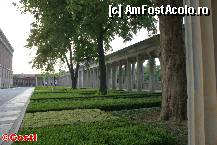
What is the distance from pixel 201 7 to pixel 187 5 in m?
0.18

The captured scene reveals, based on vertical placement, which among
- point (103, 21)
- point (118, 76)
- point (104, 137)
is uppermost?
point (103, 21)

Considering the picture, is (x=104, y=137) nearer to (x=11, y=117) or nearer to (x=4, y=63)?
(x=11, y=117)

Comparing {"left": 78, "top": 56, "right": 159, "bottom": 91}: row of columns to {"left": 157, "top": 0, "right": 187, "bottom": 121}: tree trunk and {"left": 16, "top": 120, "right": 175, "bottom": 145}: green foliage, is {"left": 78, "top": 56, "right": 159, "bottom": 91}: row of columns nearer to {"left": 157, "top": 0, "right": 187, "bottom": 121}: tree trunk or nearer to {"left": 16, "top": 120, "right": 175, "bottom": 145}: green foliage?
{"left": 157, "top": 0, "right": 187, "bottom": 121}: tree trunk

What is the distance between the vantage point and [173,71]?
10.2 metres

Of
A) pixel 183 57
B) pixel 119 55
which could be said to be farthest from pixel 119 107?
pixel 119 55

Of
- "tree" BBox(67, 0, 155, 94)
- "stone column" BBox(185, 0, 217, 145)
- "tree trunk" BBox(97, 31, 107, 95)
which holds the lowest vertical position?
"stone column" BBox(185, 0, 217, 145)

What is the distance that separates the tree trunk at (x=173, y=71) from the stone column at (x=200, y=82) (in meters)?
6.23

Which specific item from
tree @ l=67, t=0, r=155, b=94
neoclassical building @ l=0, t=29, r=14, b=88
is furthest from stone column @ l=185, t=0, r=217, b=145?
neoclassical building @ l=0, t=29, r=14, b=88

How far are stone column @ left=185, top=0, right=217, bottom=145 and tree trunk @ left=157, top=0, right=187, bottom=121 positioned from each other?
245 inches

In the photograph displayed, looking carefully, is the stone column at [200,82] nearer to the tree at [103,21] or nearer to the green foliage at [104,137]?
the green foliage at [104,137]

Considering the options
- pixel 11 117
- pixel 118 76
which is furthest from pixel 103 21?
pixel 118 76

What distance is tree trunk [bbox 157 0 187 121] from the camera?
999cm

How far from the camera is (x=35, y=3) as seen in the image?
20.7 metres

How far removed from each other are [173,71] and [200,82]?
21.5ft
